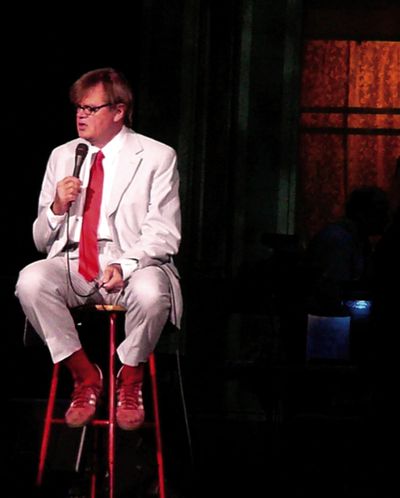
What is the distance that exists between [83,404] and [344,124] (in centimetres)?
500

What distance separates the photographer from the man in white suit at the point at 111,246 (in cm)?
626

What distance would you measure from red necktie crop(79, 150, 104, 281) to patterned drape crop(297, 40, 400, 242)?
432 cm

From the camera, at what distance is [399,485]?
20.1 ft

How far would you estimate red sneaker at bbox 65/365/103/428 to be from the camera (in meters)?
6.23

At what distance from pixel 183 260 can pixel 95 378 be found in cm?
410

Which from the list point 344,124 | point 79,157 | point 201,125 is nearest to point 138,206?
point 79,157

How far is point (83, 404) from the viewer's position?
627cm

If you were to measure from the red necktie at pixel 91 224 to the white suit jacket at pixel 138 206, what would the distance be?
5 cm

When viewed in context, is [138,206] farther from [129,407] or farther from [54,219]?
[129,407]

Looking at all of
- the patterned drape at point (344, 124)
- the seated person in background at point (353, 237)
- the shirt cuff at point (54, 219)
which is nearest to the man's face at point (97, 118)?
the shirt cuff at point (54, 219)

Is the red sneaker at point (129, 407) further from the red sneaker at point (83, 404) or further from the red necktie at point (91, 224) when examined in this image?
the red necktie at point (91, 224)

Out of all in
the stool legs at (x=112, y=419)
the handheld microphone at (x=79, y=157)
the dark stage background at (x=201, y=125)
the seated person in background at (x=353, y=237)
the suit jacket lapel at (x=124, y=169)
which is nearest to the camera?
the stool legs at (x=112, y=419)

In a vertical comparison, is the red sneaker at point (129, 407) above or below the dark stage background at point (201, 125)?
below

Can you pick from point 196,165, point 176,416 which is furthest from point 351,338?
point 196,165
